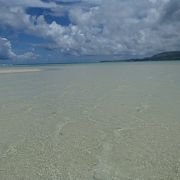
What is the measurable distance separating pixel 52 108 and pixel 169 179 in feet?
24.9

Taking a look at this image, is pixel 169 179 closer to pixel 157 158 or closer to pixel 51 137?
pixel 157 158

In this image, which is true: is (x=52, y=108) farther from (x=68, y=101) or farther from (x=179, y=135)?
(x=179, y=135)

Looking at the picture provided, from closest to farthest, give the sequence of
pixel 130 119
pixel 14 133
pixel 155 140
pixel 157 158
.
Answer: pixel 157 158 → pixel 155 140 → pixel 14 133 → pixel 130 119

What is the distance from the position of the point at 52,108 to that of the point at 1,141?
457cm

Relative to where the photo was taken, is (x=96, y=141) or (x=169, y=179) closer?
(x=169, y=179)

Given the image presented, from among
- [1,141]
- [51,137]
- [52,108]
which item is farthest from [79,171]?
[52,108]

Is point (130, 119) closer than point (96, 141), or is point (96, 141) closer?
point (96, 141)

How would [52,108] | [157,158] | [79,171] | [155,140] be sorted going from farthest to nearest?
[52,108] < [155,140] < [157,158] < [79,171]

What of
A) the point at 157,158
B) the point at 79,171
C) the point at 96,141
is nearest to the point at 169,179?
the point at 157,158

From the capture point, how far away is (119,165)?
18.9ft

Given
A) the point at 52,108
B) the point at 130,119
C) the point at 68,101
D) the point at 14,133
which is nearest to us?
the point at 14,133

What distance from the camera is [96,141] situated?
7355 mm

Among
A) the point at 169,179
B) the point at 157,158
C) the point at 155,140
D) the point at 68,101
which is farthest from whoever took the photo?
the point at 68,101

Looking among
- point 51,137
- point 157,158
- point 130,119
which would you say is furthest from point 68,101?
point 157,158
